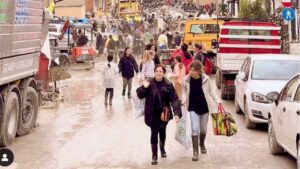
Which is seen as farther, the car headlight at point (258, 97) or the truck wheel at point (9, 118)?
the car headlight at point (258, 97)

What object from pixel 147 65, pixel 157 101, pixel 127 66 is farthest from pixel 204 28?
pixel 157 101

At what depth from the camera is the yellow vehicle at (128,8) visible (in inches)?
2736

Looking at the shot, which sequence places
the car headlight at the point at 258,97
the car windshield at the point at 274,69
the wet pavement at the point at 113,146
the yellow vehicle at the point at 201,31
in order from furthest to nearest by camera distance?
the yellow vehicle at the point at 201,31, the car windshield at the point at 274,69, the car headlight at the point at 258,97, the wet pavement at the point at 113,146

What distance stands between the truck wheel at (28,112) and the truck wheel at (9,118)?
20.2 inches

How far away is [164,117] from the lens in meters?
9.43

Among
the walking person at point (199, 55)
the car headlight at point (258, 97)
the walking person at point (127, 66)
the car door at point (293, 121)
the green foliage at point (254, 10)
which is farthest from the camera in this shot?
the green foliage at point (254, 10)

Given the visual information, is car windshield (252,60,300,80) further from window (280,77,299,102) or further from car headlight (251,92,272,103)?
window (280,77,299,102)

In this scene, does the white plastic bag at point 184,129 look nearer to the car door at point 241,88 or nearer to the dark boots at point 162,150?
the dark boots at point 162,150

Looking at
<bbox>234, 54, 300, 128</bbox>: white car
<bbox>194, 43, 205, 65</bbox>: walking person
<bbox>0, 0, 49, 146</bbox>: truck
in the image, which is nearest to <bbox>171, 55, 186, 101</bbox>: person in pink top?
<bbox>194, 43, 205, 65</bbox>: walking person

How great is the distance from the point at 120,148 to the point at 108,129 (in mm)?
2192

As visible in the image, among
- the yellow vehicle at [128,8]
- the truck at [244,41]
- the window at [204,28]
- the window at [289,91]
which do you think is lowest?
the window at [289,91]

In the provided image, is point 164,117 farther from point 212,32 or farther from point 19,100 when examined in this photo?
point 212,32

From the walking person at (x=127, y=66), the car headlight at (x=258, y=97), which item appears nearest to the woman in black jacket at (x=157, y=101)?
the car headlight at (x=258, y=97)

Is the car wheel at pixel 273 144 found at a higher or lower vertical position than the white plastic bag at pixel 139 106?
lower
